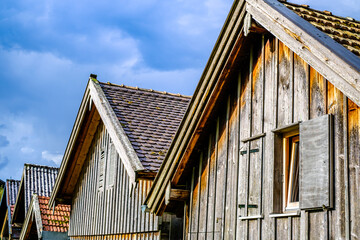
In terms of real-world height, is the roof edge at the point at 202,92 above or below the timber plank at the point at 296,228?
above

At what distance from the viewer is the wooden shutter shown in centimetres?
584

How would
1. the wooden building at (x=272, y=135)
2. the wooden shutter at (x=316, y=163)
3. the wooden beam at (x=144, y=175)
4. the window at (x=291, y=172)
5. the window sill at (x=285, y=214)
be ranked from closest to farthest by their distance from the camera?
the wooden building at (x=272, y=135), the wooden shutter at (x=316, y=163), the window sill at (x=285, y=214), the window at (x=291, y=172), the wooden beam at (x=144, y=175)

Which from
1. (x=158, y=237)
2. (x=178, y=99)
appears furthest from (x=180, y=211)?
(x=178, y=99)

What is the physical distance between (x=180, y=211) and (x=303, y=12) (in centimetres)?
385

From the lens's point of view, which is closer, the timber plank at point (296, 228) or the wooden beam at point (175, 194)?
the timber plank at point (296, 228)

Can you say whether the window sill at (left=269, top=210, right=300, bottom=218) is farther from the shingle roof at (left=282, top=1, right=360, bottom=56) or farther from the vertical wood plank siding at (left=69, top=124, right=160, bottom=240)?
the vertical wood plank siding at (left=69, top=124, right=160, bottom=240)

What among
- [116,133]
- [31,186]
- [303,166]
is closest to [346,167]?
[303,166]

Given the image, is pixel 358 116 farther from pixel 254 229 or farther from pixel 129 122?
pixel 129 122

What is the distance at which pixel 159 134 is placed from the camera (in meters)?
11.6

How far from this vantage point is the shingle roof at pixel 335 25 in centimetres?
625

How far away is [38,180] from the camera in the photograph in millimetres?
24172

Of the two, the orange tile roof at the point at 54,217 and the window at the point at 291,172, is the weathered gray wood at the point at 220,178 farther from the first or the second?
the orange tile roof at the point at 54,217

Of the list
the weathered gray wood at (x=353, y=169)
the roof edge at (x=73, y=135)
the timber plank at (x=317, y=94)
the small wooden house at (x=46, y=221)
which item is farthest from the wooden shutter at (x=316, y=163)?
the small wooden house at (x=46, y=221)

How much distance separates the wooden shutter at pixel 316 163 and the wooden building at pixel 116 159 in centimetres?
396
